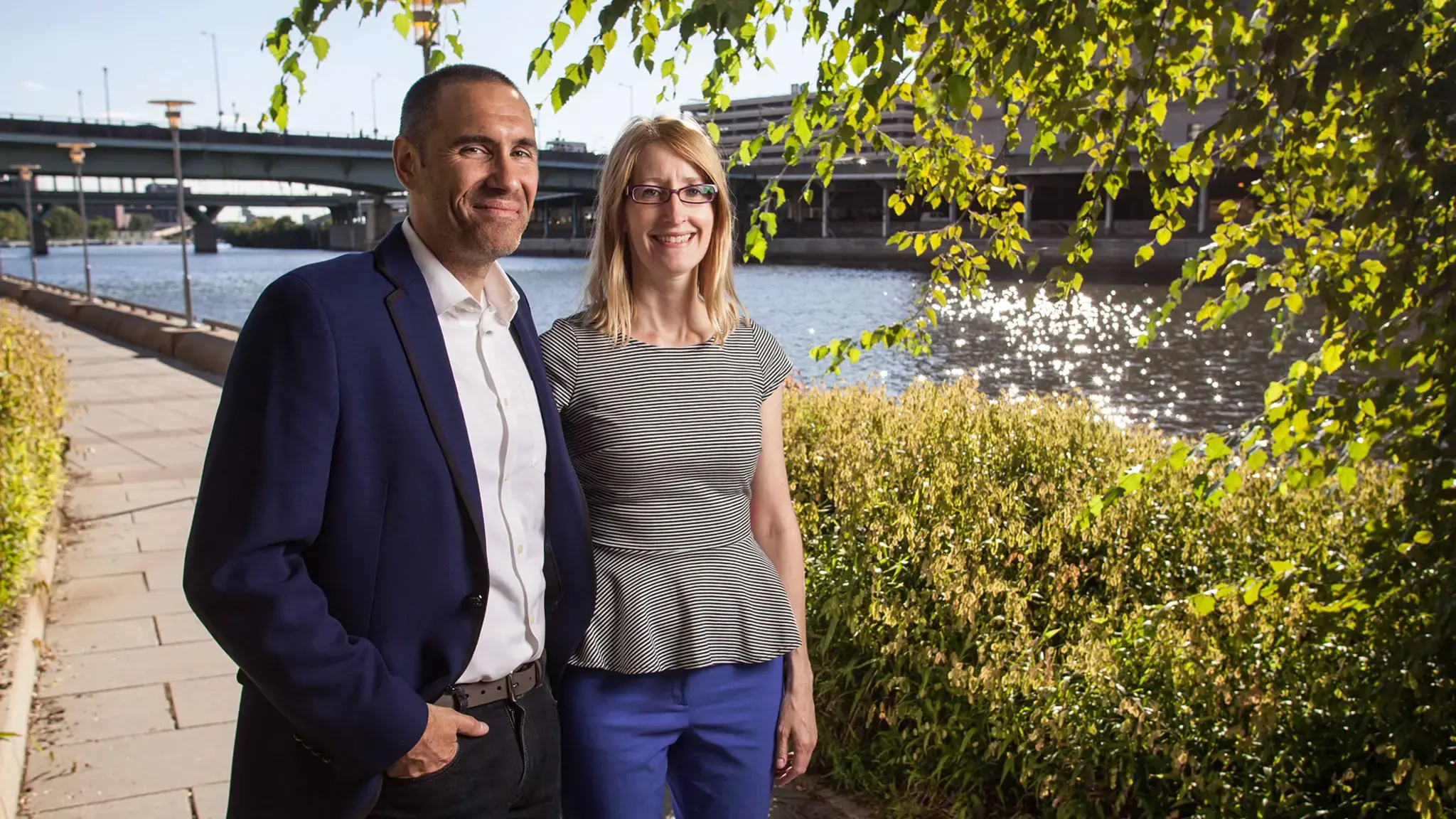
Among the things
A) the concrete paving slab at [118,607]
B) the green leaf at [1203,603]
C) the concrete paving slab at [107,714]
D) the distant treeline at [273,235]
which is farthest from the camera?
the distant treeline at [273,235]

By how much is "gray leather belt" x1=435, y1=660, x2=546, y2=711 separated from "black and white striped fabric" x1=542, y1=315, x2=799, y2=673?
15 centimetres

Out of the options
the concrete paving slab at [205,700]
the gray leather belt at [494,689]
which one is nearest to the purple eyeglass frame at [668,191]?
the gray leather belt at [494,689]

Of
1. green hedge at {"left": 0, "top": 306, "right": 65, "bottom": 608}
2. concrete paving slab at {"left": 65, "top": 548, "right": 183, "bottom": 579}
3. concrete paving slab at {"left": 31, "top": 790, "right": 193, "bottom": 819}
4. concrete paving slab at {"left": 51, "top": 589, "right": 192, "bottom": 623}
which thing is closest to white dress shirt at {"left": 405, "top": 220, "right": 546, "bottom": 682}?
concrete paving slab at {"left": 31, "top": 790, "right": 193, "bottom": 819}

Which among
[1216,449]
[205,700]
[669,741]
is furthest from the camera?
[205,700]

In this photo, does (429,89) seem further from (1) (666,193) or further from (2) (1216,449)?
(2) (1216,449)

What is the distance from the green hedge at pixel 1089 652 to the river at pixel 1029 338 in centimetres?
113

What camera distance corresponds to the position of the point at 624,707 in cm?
222

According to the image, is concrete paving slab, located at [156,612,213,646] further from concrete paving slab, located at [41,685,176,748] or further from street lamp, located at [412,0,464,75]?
street lamp, located at [412,0,464,75]

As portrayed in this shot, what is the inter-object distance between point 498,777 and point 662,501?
2.00ft

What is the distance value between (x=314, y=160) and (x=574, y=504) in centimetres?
5514

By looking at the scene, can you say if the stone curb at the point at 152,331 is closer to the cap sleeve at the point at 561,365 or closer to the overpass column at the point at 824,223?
the cap sleeve at the point at 561,365

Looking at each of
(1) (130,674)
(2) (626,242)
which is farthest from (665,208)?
(1) (130,674)

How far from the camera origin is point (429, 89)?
1915 millimetres

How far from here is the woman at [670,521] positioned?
7.28 ft
